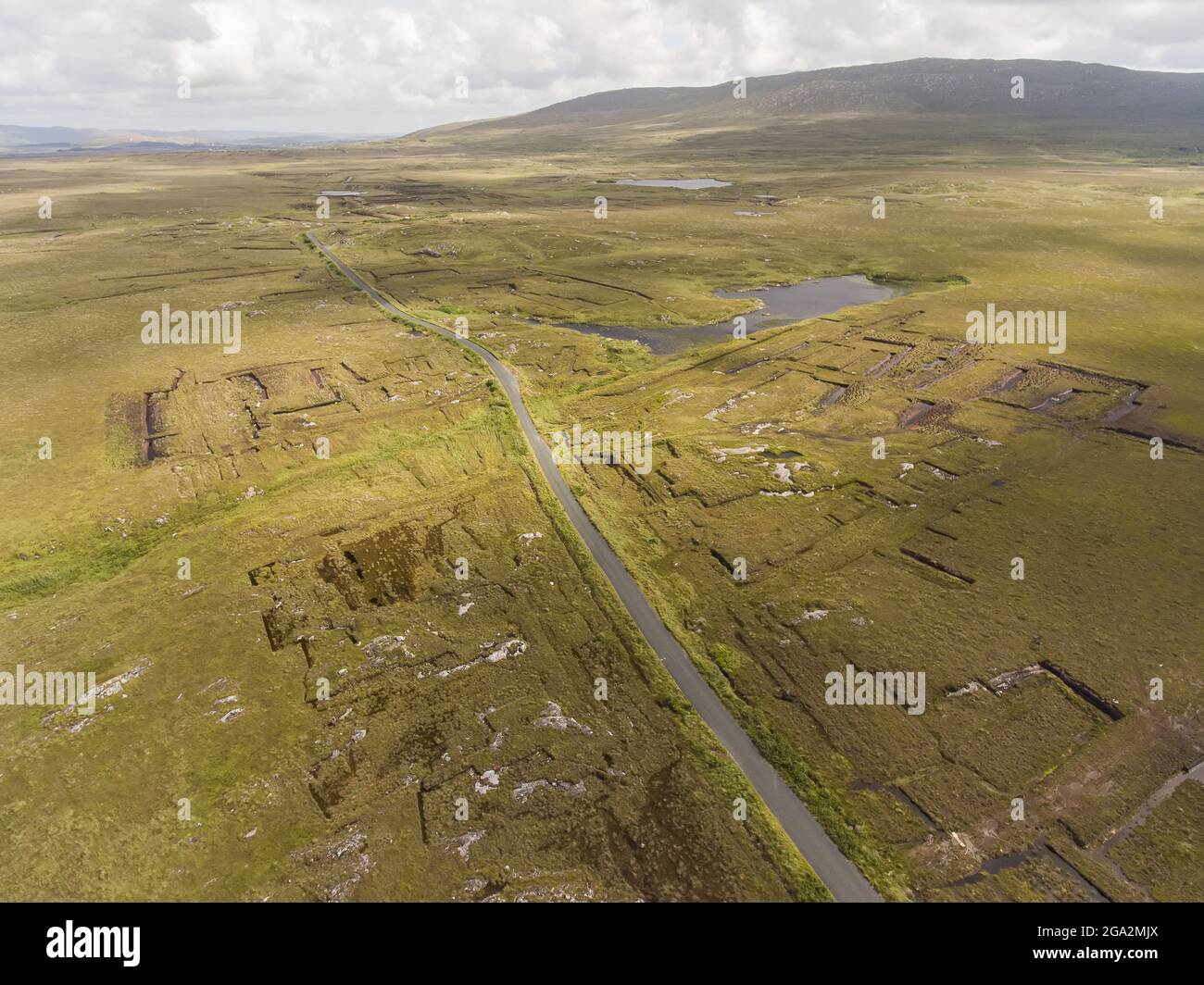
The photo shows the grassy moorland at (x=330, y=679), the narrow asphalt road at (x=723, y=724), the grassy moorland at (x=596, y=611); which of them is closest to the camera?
the narrow asphalt road at (x=723, y=724)

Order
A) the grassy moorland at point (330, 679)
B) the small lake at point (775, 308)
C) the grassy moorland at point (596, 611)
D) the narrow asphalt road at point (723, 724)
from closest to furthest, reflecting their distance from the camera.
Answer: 1. the narrow asphalt road at point (723, 724)
2. the grassy moorland at point (330, 679)
3. the grassy moorland at point (596, 611)
4. the small lake at point (775, 308)

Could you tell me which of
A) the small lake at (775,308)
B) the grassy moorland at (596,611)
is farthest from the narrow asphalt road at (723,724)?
the small lake at (775,308)

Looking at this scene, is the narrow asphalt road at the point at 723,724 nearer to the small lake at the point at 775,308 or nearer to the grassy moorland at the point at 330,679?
the grassy moorland at the point at 330,679

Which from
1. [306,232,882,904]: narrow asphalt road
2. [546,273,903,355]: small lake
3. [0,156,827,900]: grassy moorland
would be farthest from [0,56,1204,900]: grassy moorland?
[546,273,903,355]: small lake

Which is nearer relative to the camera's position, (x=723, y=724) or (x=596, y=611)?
(x=723, y=724)

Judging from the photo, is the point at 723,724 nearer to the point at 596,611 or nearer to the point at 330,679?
the point at 596,611

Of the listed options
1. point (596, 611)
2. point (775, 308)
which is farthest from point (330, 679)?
point (775, 308)

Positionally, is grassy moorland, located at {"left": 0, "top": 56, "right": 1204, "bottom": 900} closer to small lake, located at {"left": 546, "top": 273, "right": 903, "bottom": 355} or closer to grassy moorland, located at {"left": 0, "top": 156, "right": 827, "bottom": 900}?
A: grassy moorland, located at {"left": 0, "top": 156, "right": 827, "bottom": 900}
